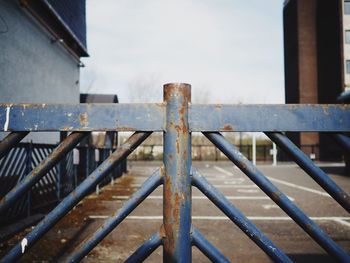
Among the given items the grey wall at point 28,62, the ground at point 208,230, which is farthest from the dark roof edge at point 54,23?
the ground at point 208,230

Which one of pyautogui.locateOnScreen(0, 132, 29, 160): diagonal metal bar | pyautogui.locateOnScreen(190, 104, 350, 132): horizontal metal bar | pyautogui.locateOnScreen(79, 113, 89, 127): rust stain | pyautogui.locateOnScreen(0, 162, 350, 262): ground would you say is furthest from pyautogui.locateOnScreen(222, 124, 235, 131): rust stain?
pyautogui.locateOnScreen(0, 162, 350, 262): ground

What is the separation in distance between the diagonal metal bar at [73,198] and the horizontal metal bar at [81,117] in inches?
2.6

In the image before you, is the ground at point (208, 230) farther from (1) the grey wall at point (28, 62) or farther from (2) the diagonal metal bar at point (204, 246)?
(1) the grey wall at point (28, 62)

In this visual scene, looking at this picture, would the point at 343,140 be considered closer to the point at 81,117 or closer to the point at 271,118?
the point at 271,118

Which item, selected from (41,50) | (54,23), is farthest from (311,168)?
(54,23)

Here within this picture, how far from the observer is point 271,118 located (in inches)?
45.0

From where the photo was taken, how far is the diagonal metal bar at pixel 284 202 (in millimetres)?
1151

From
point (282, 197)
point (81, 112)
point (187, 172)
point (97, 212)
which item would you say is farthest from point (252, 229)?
point (97, 212)

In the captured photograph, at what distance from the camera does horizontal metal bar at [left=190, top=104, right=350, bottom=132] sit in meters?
1.13

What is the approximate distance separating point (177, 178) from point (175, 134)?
172 mm

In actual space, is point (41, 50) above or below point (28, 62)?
above

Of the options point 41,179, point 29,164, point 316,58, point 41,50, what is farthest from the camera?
point 316,58

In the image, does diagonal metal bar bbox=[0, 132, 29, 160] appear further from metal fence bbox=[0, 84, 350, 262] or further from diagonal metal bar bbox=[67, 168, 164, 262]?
diagonal metal bar bbox=[67, 168, 164, 262]

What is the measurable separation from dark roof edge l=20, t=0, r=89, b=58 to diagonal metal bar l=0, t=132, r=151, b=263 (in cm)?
783
